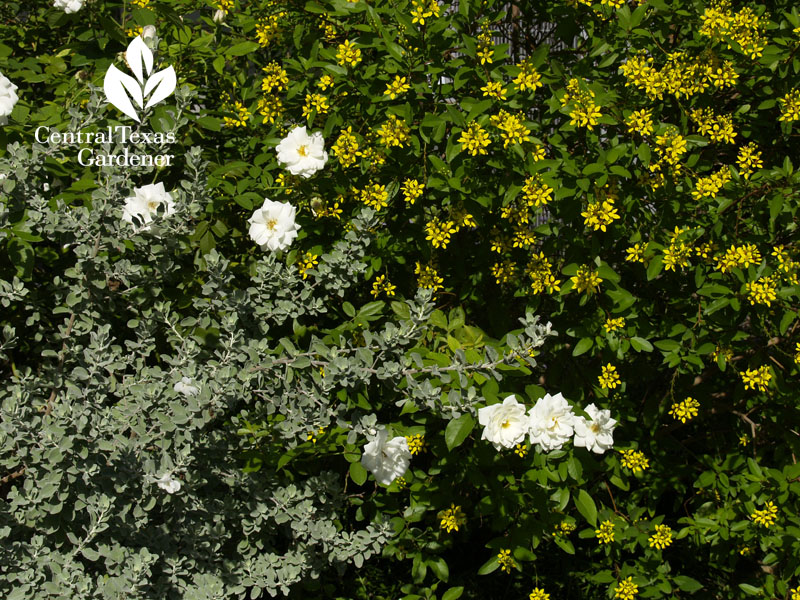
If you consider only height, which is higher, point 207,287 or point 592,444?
point 207,287

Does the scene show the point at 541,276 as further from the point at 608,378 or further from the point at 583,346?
the point at 608,378

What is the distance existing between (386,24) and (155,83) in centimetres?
76

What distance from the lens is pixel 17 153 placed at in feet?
6.84

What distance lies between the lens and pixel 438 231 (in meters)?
2.29

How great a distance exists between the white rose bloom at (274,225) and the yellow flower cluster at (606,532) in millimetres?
1407

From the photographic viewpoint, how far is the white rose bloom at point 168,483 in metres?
1.77

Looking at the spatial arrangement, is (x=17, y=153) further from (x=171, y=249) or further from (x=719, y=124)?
(x=719, y=124)

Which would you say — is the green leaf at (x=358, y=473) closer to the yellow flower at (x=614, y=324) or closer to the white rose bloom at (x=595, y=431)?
the white rose bloom at (x=595, y=431)

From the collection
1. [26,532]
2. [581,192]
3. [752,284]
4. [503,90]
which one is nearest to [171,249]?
[26,532]

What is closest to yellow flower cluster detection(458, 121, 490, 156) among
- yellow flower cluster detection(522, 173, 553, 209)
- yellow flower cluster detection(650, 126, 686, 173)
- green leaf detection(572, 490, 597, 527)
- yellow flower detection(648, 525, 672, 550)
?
yellow flower cluster detection(522, 173, 553, 209)

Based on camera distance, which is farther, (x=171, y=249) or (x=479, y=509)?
(x=479, y=509)

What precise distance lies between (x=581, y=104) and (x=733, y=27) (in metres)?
0.54

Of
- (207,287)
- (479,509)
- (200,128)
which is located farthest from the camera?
(200,128)

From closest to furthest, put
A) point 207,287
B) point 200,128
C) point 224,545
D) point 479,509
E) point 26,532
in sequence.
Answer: point 26,532 < point 207,287 < point 224,545 < point 479,509 < point 200,128
